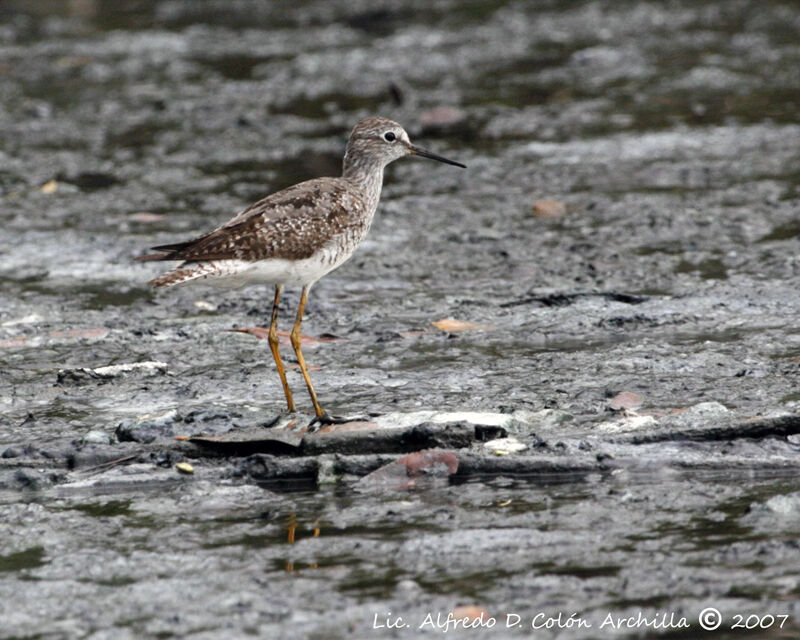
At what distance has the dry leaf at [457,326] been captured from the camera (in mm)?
6988

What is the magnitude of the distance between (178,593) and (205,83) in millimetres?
10764

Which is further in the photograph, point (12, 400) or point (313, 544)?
point (12, 400)

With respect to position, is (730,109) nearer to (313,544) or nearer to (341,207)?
(341,207)

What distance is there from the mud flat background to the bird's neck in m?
0.74

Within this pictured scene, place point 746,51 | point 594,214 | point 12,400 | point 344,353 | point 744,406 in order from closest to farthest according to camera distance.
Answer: point 744,406, point 12,400, point 344,353, point 594,214, point 746,51

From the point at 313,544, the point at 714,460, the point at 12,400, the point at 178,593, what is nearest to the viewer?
the point at 178,593

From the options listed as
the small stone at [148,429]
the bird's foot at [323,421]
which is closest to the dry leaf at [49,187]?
the small stone at [148,429]

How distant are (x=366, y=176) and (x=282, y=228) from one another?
1097 mm

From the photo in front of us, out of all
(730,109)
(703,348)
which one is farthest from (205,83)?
(703,348)

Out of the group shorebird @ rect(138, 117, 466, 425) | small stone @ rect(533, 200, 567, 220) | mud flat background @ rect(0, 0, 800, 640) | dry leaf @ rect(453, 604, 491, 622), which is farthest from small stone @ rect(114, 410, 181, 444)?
small stone @ rect(533, 200, 567, 220)

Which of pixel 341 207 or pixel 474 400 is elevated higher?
pixel 341 207

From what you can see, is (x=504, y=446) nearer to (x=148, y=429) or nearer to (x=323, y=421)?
(x=323, y=421)

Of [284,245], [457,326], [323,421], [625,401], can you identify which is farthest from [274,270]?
[625,401]

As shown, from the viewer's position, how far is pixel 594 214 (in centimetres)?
915
